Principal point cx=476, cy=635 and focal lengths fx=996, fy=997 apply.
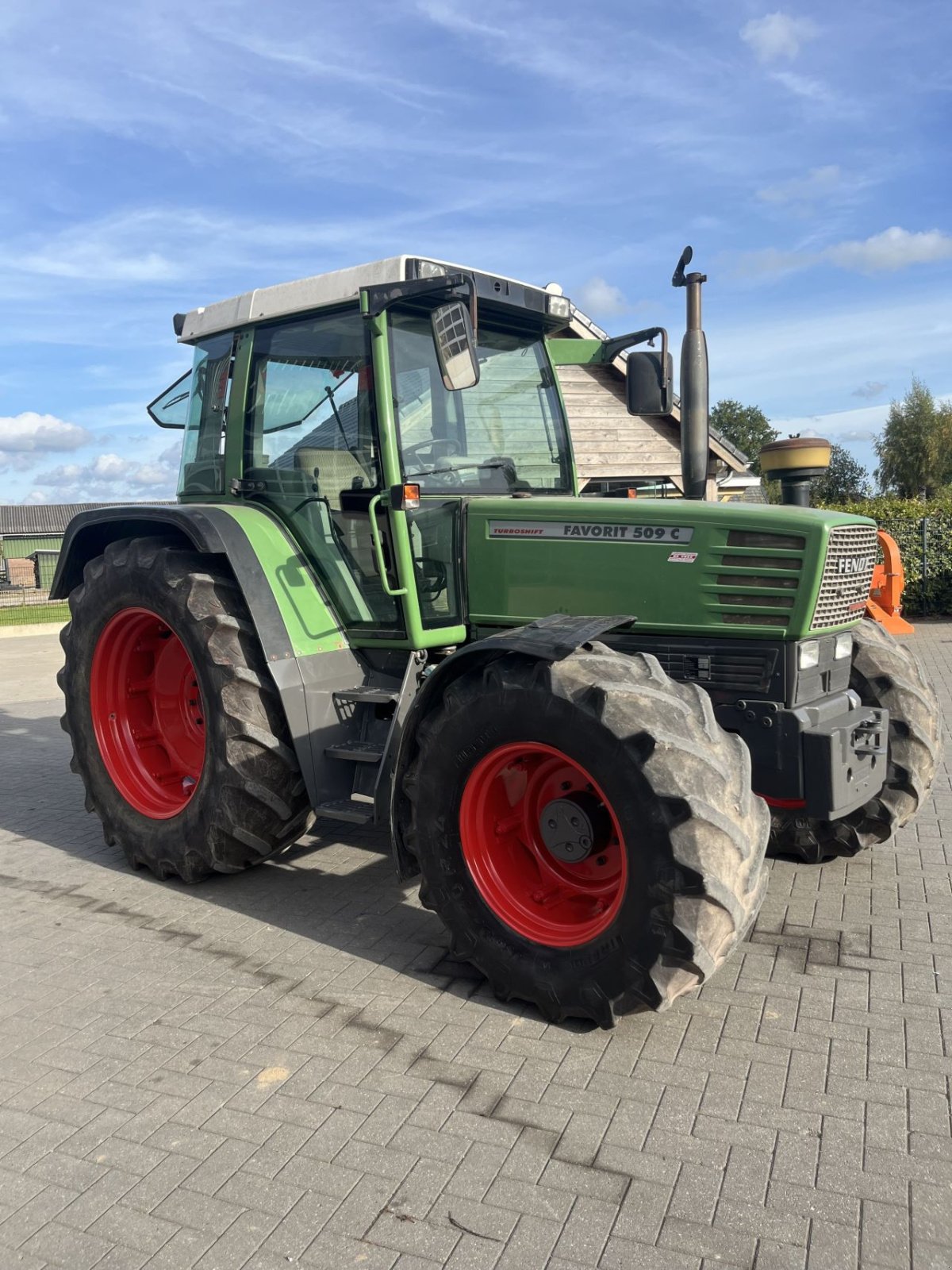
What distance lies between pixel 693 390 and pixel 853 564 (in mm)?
953

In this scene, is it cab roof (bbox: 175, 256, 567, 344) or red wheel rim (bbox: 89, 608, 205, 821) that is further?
red wheel rim (bbox: 89, 608, 205, 821)

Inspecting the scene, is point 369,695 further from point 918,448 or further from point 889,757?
point 918,448

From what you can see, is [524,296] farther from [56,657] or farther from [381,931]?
[56,657]

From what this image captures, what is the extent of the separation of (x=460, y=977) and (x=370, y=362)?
244 centimetres

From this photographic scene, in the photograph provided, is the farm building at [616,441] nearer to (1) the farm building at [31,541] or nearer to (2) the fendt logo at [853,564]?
(2) the fendt logo at [853,564]

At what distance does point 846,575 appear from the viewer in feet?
12.6

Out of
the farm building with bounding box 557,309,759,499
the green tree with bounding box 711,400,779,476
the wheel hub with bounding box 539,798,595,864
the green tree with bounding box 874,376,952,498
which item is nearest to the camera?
the wheel hub with bounding box 539,798,595,864

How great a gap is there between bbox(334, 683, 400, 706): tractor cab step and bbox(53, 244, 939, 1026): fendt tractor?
0.07 feet

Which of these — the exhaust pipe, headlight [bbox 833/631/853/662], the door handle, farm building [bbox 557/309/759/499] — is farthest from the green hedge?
the door handle

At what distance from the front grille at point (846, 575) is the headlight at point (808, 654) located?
0.21ft

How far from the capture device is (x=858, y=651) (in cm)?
448

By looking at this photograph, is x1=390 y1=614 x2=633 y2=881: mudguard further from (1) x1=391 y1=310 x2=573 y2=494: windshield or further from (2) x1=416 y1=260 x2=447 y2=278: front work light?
(2) x1=416 y1=260 x2=447 y2=278: front work light

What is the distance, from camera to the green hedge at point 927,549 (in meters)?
15.0

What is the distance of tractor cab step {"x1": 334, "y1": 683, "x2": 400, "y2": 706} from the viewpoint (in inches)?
164
